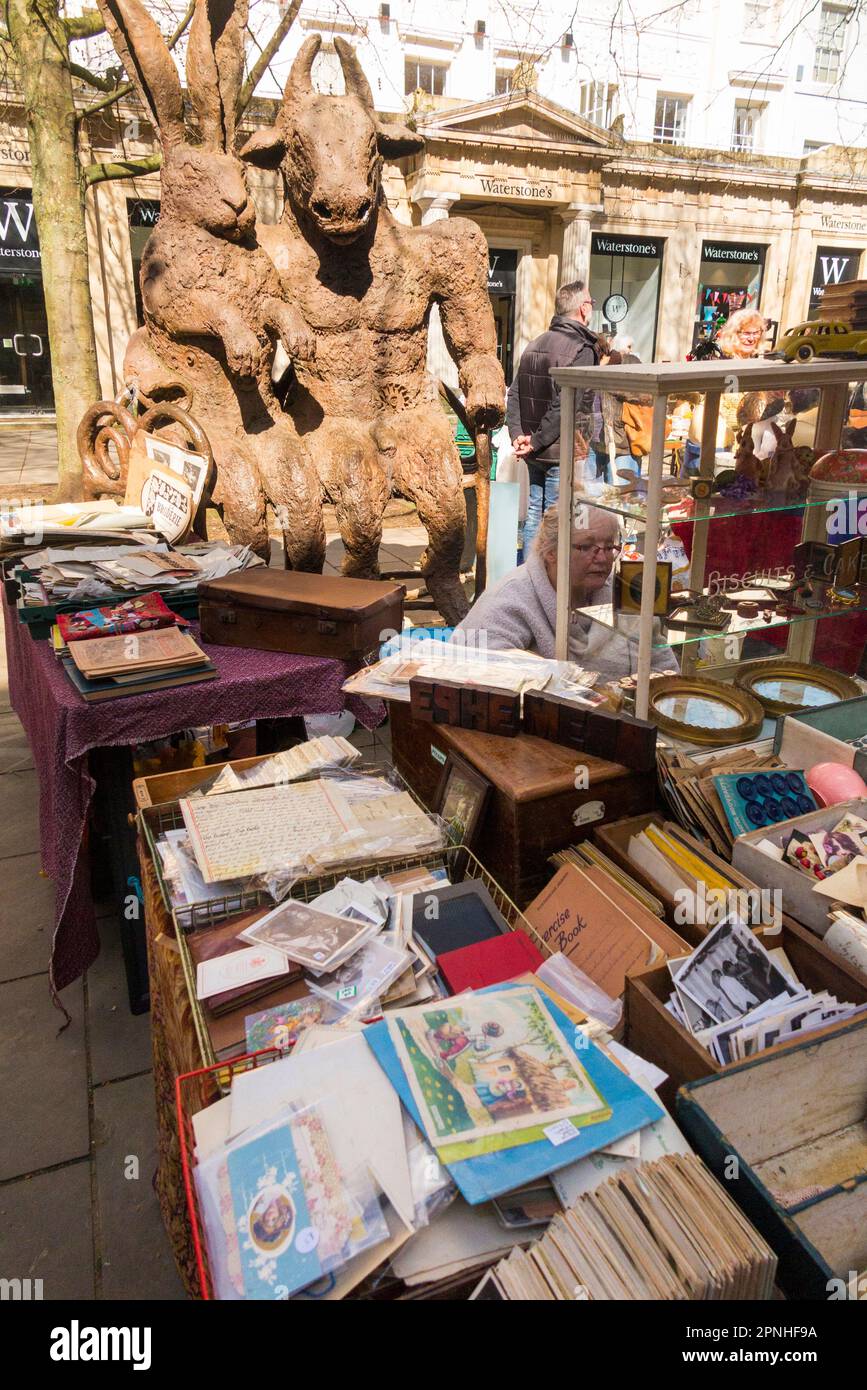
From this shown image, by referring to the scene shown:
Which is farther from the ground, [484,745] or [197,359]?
[197,359]

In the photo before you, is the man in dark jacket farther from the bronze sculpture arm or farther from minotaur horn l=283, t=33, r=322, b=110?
minotaur horn l=283, t=33, r=322, b=110

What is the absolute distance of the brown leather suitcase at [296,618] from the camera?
3025mm

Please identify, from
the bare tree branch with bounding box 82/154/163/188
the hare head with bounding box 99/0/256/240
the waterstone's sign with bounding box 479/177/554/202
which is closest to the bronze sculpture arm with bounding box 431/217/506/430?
the hare head with bounding box 99/0/256/240

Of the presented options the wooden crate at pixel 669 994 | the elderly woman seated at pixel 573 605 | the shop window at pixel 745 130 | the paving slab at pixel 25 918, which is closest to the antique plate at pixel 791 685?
the elderly woman seated at pixel 573 605

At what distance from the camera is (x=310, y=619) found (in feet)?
10.0

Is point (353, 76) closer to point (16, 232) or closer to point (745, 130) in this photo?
point (16, 232)

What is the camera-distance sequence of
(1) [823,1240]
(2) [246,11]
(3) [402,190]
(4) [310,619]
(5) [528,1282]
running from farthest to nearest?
(3) [402,190] → (2) [246,11] → (4) [310,619] → (1) [823,1240] → (5) [528,1282]

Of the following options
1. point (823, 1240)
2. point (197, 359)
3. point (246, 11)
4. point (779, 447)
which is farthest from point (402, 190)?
point (823, 1240)

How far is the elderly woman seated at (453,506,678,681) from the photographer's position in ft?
8.90

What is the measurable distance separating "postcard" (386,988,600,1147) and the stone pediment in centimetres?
1683

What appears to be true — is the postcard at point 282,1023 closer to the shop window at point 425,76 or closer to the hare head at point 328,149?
the hare head at point 328,149

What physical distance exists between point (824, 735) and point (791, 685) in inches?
22.5

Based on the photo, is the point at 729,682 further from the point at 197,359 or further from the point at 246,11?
the point at 246,11
